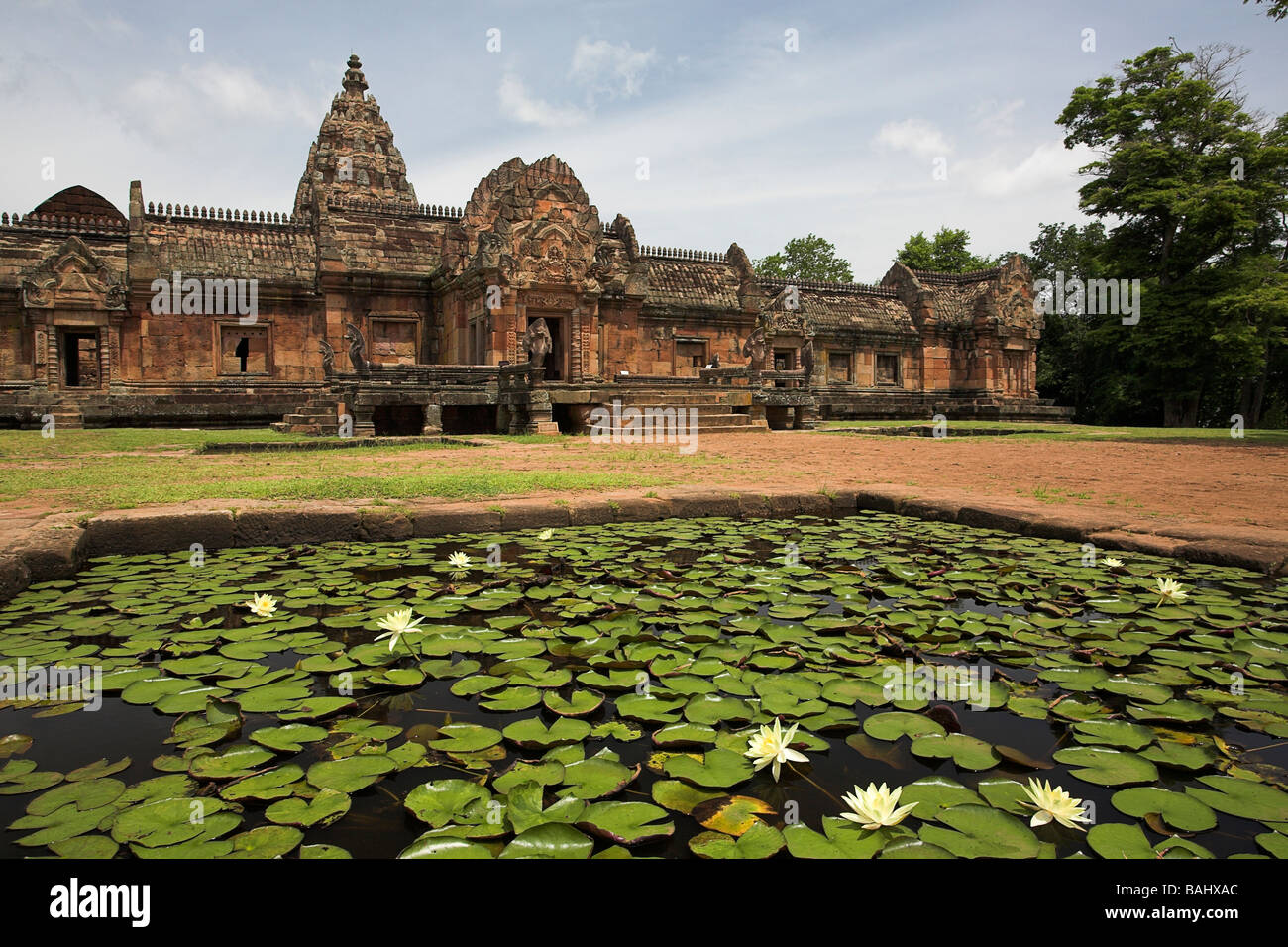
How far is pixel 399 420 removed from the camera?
47.6ft

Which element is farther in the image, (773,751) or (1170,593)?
(1170,593)

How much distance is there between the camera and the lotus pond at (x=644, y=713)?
166cm

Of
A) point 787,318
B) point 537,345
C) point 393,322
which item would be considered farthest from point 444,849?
point 787,318

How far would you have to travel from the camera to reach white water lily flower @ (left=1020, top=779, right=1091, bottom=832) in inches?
64.1

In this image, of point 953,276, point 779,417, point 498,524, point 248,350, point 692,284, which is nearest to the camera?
point 498,524

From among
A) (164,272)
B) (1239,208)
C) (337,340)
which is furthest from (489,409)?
(1239,208)

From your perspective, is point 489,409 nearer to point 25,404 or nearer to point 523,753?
point 25,404

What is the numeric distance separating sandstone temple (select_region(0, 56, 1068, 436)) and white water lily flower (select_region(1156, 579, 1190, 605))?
1086cm

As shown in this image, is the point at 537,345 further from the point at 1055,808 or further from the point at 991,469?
the point at 1055,808

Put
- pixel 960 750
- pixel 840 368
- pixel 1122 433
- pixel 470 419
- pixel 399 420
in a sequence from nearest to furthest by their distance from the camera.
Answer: pixel 960 750
pixel 399 420
pixel 470 419
pixel 1122 433
pixel 840 368

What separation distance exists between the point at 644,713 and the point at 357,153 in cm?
3143

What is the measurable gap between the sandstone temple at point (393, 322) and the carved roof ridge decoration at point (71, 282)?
0.03 metres

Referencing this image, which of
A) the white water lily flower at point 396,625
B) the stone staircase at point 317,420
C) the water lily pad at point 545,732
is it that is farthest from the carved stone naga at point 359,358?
the water lily pad at point 545,732

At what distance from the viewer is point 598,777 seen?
6.20 ft
